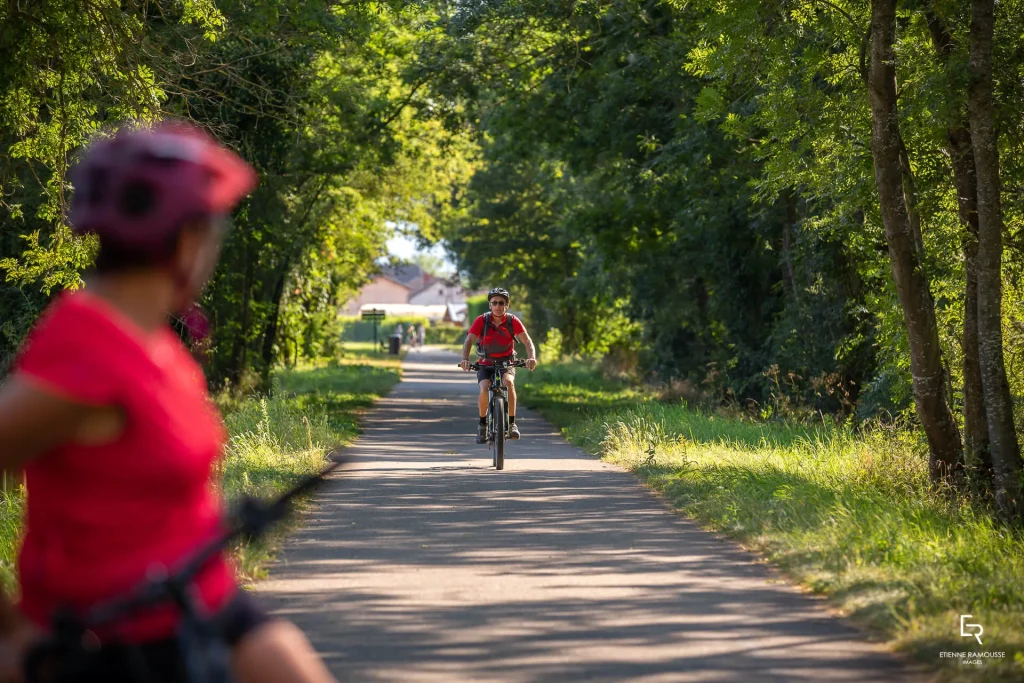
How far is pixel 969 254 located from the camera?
13.9m

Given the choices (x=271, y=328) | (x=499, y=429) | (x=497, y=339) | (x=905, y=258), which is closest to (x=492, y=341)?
(x=497, y=339)

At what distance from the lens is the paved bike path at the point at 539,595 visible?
6523mm

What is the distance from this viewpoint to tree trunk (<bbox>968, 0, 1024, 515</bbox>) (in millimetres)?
12562

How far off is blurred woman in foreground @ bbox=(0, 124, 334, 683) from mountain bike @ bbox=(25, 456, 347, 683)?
44 mm

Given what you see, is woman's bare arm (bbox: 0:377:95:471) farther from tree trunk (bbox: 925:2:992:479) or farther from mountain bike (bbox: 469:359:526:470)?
mountain bike (bbox: 469:359:526:470)

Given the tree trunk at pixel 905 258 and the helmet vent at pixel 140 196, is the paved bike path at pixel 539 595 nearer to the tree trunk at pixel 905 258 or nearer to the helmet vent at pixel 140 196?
the tree trunk at pixel 905 258

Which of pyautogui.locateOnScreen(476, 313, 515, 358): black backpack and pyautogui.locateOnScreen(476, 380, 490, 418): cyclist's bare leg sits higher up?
pyautogui.locateOnScreen(476, 313, 515, 358): black backpack

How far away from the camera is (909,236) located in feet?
45.0

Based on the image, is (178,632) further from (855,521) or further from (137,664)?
(855,521)

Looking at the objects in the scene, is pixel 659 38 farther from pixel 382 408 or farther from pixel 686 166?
pixel 382 408

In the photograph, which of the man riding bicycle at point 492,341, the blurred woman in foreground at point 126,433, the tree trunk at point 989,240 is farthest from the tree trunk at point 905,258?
the blurred woman in foreground at point 126,433

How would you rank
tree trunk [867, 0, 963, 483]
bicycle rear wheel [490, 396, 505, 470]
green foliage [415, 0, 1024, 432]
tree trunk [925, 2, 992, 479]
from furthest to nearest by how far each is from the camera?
1. bicycle rear wheel [490, 396, 505, 470]
2. green foliage [415, 0, 1024, 432]
3. tree trunk [925, 2, 992, 479]
4. tree trunk [867, 0, 963, 483]

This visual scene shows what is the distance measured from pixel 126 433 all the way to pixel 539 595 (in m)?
5.82

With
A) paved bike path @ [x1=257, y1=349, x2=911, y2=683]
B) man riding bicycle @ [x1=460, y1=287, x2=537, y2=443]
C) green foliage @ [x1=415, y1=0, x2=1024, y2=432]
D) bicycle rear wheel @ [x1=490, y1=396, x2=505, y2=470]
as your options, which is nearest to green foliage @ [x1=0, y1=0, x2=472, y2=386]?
green foliage @ [x1=415, y1=0, x2=1024, y2=432]
